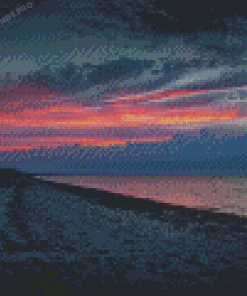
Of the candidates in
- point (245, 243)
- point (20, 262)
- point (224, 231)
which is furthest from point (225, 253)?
point (20, 262)

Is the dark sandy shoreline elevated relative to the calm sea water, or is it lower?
elevated

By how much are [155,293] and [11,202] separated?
906 centimetres

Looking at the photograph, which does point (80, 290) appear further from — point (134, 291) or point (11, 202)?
point (11, 202)

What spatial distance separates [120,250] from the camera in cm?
676

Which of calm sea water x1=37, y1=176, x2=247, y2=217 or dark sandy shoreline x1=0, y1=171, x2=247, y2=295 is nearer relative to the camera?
dark sandy shoreline x1=0, y1=171, x2=247, y2=295

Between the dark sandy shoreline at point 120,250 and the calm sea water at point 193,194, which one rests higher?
the dark sandy shoreline at point 120,250

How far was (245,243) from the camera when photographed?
24.0 ft

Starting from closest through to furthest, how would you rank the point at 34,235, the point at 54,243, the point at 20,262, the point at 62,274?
the point at 62,274
the point at 20,262
the point at 54,243
the point at 34,235

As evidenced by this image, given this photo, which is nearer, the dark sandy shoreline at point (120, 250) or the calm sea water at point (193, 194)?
the dark sandy shoreline at point (120, 250)

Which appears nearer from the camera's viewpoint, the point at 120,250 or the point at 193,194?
the point at 120,250

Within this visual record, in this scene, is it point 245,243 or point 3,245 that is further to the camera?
point 245,243

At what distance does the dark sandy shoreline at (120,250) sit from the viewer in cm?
500

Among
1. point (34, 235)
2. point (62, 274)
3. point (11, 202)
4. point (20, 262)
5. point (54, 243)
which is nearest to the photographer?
point (62, 274)

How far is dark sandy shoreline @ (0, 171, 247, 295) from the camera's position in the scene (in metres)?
5.00
